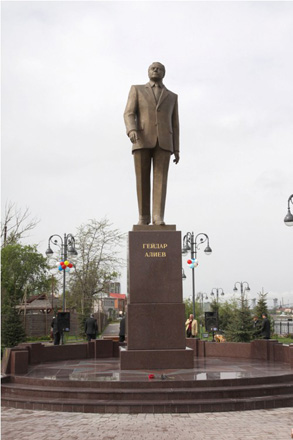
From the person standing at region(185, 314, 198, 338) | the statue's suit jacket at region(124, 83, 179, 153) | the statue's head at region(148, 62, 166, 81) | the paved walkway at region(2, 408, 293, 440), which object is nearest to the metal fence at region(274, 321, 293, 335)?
the person standing at region(185, 314, 198, 338)

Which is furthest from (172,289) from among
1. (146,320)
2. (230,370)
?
(230,370)

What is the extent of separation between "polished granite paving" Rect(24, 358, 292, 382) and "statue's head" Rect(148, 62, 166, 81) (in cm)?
669

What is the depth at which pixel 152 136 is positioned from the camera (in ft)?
38.8

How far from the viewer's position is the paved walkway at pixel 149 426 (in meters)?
6.61

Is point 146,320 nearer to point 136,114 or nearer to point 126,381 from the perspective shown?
point 126,381

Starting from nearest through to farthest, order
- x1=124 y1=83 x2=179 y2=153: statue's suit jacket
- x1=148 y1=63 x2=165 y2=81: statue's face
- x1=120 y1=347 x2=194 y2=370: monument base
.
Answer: x1=120 y1=347 x2=194 y2=370: monument base, x1=124 y1=83 x2=179 y2=153: statue's suit jacket, x1=148 y1=63 x2=165 y2=81: statue's face

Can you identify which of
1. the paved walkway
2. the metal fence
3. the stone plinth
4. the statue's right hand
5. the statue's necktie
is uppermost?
the statue's necktie

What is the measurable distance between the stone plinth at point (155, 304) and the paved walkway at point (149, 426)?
2746 mm

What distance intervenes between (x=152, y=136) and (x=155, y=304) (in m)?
3.91

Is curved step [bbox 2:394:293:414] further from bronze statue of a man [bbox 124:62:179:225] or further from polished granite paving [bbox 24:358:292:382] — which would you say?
bronze statue of a man [bbox 124:62:179:225]

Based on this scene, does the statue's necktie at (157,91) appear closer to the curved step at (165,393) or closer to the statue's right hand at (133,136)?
the statue's right hand at (133,136)

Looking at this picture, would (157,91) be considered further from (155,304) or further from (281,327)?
(281,327)

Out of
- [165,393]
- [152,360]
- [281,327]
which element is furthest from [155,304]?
[281,327]

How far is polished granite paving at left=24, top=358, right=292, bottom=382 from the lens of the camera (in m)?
9.37
